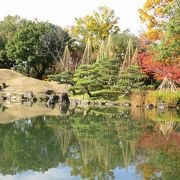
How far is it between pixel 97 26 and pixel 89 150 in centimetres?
3092

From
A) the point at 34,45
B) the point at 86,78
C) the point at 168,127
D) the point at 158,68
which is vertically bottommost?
the point at 168,127

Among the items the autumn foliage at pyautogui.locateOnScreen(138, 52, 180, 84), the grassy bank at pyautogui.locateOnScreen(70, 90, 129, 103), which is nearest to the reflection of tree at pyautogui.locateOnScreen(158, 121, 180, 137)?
the autumn foliage at pyautogui.locateOnScreen(138, 52, 180, 84)

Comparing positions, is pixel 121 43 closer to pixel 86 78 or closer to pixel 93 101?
pixel 86 78

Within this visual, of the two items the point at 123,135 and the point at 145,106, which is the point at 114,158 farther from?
the point at 145,106

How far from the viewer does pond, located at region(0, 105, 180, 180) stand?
22.4 feet

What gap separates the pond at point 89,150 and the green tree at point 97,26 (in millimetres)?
25508

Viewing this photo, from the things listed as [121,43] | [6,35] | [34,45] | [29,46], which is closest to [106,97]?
[121,43]

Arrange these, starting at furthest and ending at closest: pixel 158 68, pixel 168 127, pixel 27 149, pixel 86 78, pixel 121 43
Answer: pixel 121 43 < pixel 86 78 < pixel 158 68 < pixel 168 127 < pixel 27 149

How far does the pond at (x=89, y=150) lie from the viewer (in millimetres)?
6820

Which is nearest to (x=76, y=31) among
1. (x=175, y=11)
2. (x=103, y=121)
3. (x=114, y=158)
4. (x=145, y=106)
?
(x=145, y=106)

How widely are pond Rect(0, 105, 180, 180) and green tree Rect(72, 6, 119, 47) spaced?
1004 inches

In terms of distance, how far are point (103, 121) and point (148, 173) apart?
802 centimetres

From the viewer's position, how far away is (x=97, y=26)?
127ft

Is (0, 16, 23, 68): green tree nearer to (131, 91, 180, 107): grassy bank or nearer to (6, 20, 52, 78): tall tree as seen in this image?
(6, 20, 52, 78): tall tree
